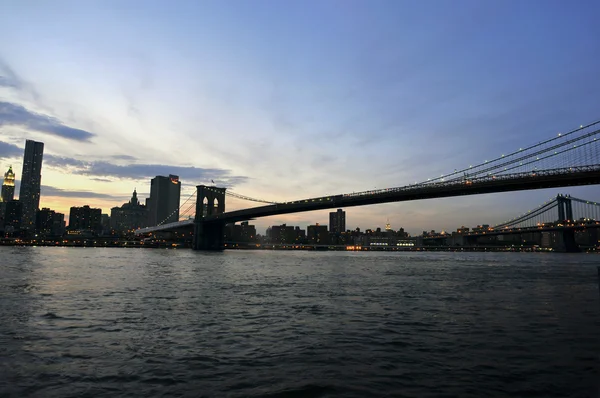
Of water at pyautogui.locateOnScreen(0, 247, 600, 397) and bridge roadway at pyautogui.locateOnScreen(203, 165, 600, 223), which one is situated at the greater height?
bridge roadway at pyautogui.locateOnScreen(203, 165, 600, 223)

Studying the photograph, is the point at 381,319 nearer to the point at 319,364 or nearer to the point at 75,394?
the point at 319,364

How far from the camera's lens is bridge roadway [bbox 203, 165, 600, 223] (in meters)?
46.8

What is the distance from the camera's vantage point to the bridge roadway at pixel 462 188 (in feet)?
154

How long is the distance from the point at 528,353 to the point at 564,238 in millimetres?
134177

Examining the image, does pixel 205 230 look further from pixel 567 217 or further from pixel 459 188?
pixel 567 217

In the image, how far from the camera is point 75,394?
231 inches

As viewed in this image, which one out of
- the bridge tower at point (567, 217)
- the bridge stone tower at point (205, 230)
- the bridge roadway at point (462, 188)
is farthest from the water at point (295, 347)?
the bridge tower at point (567, 217)

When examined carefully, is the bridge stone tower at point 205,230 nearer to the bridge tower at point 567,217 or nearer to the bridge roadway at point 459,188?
the bridge roadway at point 459,188

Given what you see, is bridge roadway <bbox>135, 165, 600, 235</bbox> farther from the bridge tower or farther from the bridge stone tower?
the bridge tower

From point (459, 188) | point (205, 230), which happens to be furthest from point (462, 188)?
point (205, 230)

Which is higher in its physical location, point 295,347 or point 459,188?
point 459,188

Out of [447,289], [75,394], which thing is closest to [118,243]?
[447,289]

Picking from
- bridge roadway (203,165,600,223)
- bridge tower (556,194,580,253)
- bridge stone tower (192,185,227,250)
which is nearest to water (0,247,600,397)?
bridge roadway (203,165,600,223)

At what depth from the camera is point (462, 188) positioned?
182 feet
